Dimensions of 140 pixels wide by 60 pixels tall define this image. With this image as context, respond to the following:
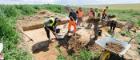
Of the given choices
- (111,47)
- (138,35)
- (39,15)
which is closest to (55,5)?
(39,15)

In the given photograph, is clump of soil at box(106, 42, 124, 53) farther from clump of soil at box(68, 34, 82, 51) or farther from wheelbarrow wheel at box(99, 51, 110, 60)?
clump of soil at box(68, 34, 82, 51)

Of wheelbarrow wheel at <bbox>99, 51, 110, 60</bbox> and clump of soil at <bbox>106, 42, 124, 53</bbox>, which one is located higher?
clump of soil at <bbox>106, 42, 124, 53</bbox>

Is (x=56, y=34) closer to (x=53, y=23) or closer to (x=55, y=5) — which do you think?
(x=53, y=23)

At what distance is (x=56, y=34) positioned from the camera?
1247cm

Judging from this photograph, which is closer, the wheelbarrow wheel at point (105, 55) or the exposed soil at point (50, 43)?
the wheelbarrow wheel at point (105, 55)

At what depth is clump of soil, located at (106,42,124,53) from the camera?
1031 centimetres

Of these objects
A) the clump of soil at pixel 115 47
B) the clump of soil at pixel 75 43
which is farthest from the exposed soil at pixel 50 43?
the clump of soil at pixel 115 47

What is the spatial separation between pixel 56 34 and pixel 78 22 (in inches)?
111

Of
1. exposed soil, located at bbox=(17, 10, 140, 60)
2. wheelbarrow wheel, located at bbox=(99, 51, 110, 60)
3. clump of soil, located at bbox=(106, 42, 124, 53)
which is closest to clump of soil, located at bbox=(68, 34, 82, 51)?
exposed soil, located at bbox=(17, 10, 140, 60)

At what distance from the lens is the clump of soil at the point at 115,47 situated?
10.3m

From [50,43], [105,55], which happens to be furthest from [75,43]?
[105,55]

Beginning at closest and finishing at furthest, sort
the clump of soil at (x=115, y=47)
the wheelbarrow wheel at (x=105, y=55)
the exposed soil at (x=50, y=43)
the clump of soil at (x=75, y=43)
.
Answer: the clump of soil at (x=115, y=47)
the wheelbarrow wheel at (x=105, y=55)
the exposed soil at (x=50, y=43)
the clump of soil at (x=75, y=43)

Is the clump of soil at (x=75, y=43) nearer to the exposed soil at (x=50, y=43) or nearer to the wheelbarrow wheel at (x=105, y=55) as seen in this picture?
the exposed soil at (x=50, y=43)

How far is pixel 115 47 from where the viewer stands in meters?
10.4
